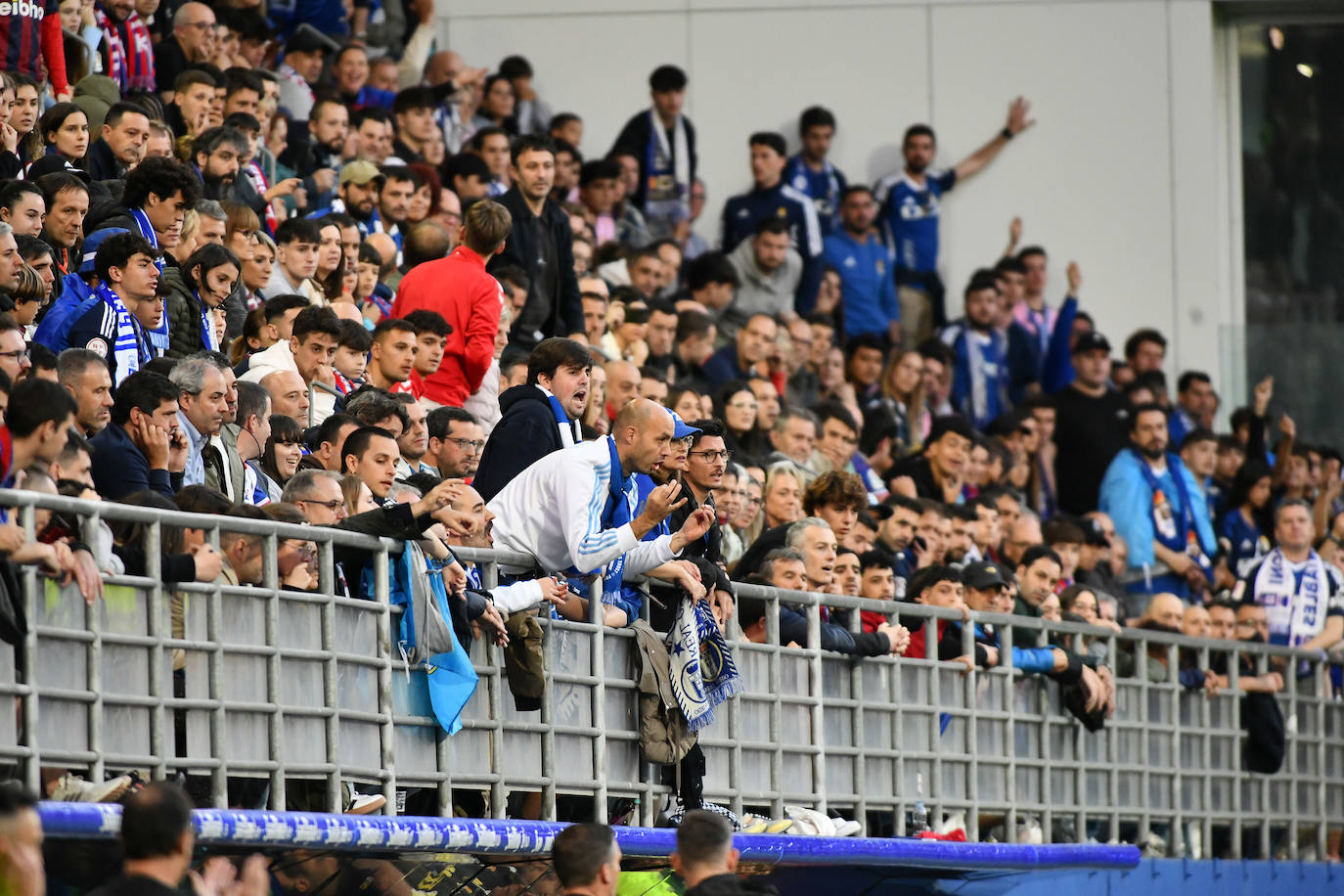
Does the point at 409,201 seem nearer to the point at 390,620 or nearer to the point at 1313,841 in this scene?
the point at 390,620

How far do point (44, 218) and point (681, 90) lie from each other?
10.3 metres

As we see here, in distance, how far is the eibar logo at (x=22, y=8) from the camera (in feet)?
40.2

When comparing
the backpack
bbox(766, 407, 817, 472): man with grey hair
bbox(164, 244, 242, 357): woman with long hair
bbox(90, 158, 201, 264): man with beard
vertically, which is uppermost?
bbox(90, 158, 201, 264): man with beard

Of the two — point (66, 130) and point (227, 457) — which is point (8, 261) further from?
point (66, 130)

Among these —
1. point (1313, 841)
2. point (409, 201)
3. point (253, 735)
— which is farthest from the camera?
point (1313, 841)

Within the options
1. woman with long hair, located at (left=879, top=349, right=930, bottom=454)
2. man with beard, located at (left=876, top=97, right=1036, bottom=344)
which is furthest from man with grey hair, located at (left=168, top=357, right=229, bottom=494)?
man with beard, located at (left=876, top=97, right=1036, bottom=344)

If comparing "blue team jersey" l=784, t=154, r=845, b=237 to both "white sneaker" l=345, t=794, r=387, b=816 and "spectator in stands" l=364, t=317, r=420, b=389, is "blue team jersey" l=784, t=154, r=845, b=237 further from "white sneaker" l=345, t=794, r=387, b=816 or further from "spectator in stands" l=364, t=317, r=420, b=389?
"white sneaker" l=345, t=794, r=387, b=816

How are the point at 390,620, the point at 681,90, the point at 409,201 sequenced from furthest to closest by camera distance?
the point at 681,90
the point at 409,201
the point at 390,620

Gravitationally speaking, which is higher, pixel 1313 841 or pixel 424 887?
pixel 424 887

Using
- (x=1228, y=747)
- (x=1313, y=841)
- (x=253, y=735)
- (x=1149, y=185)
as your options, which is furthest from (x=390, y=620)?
(x=1149, y=185)

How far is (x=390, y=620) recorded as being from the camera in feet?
28.1

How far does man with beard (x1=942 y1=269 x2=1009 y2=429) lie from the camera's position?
1942cm

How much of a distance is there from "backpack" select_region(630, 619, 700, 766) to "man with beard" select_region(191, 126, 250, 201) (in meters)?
3.86

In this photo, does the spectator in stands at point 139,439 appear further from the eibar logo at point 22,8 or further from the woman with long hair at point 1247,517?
the woman with long hair at point 1247,517
